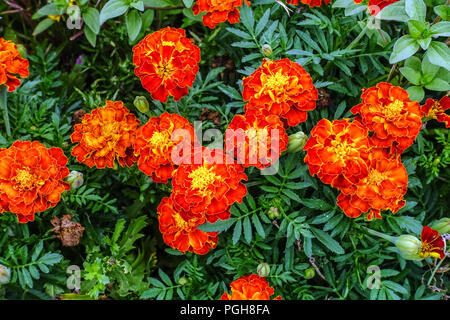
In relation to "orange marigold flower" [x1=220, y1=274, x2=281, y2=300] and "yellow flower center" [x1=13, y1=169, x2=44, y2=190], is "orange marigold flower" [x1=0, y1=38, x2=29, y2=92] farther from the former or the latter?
"orange marigold flower" [x1=220, y1=274, x2=281, y2=300]

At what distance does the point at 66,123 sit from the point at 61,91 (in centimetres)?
21

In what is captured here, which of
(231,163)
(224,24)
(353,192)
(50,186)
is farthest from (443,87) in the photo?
(50,186)

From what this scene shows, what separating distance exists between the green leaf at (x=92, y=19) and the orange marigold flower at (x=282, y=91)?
0.62 metres

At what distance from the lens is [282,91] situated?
41.8 inches

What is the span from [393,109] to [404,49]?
15 cm

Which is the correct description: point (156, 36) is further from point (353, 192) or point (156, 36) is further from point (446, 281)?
point (446, 281)

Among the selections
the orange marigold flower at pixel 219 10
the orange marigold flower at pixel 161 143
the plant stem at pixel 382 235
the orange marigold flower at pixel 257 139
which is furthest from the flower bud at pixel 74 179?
the plant stem at pixel 382 235

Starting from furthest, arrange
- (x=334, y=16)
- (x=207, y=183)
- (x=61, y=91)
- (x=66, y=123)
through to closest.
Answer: (x=61, y=91) → (x=66, y=123) → (x=334, y=16) → (x=207, y=183)

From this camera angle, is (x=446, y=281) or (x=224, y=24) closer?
(x=446, y=281)

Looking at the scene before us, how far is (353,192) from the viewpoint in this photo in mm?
1048

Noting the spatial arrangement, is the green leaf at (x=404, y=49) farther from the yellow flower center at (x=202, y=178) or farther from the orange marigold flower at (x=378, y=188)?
the yellow flower center at (x=202, y=178)

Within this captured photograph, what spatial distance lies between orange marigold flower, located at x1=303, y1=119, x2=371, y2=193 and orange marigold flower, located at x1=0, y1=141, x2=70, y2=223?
615mm

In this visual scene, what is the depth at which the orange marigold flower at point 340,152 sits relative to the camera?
3.32ft

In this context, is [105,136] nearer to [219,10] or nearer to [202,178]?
[202,178]
